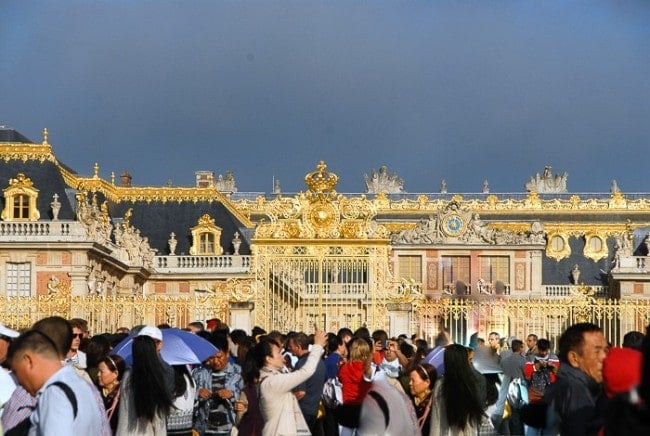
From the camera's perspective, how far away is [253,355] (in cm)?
994

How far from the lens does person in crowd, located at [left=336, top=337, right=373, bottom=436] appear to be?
1034cm

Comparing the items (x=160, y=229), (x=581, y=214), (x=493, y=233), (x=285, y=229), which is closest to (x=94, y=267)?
(x=160, y=229)

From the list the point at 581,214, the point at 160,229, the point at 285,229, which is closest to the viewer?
the point at 285,229

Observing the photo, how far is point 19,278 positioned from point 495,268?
17.5 metres

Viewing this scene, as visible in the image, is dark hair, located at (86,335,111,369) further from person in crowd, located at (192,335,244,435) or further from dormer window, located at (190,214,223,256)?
dormer window, located at (190,214,223,256)

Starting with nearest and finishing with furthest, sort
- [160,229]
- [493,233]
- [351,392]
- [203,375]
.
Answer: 1. [351,392]
2. [203,375]
3. [160,229]
4. [493,233]

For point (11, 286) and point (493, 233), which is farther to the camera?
point (493, 233)

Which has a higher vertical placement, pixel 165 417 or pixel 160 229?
pixel 160 229

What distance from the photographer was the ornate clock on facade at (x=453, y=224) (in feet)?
157

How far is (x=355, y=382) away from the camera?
413 inches

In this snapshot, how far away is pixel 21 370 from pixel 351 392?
13.3ft

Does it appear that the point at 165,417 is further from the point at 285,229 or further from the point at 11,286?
the point at 11,286

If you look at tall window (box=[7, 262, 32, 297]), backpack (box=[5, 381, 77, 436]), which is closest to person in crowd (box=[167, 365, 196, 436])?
backpack (box=[5, 381, 77, 436])

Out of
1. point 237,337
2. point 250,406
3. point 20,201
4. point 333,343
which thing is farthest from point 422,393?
point 20,201
